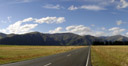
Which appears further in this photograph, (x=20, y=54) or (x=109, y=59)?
(x=20, y=54)

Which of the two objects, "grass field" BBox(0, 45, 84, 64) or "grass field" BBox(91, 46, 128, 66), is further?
"grass field" BBox(0, 45, 84, 64)

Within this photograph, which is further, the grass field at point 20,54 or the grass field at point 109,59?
the grass field at point 20,54

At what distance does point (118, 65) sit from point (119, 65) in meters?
0.13

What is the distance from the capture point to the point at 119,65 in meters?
18.2

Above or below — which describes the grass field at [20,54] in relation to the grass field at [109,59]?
above

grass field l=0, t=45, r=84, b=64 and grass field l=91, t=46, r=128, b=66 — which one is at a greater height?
grass field l=0, t=45, r=84, b=64

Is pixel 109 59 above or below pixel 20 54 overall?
below

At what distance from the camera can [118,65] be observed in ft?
59.6
